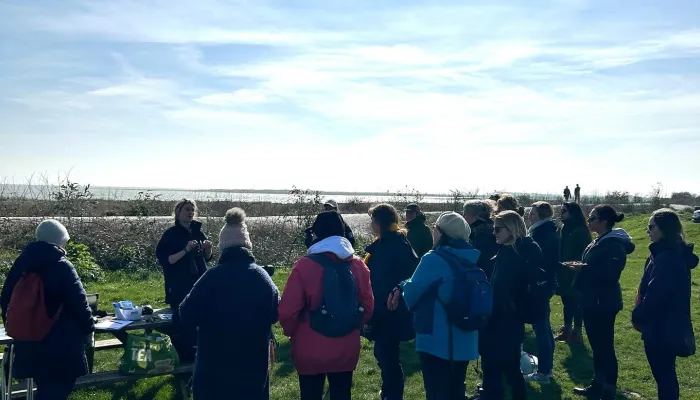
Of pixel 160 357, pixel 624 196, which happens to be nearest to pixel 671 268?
pixel 160 357

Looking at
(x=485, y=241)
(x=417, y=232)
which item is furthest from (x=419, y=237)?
(x=485, y=241)

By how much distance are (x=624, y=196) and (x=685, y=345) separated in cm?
3613

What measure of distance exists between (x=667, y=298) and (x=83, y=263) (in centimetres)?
1145

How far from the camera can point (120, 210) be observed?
18.7 metres

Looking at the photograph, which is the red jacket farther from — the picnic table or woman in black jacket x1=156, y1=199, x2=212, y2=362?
woman in black jacket x1=156, y1=199, x2=212, y2=362

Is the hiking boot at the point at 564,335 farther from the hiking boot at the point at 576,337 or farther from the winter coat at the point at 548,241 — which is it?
the winter coat at the point at 548,241

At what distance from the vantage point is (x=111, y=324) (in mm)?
5031

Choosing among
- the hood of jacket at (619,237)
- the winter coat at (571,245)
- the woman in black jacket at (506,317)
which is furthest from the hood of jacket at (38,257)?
the winter coat at (571,245)

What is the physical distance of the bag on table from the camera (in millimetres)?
5258

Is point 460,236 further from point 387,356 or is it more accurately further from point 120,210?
point 120,210

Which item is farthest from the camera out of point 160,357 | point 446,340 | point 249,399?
point 160,357

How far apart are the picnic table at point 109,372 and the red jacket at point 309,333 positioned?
188 cm

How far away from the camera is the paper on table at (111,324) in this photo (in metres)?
4.89

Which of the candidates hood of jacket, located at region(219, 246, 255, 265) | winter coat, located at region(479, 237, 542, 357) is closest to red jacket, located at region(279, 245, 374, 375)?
hood of jacket, located at region(219, 246, 255, 265)
